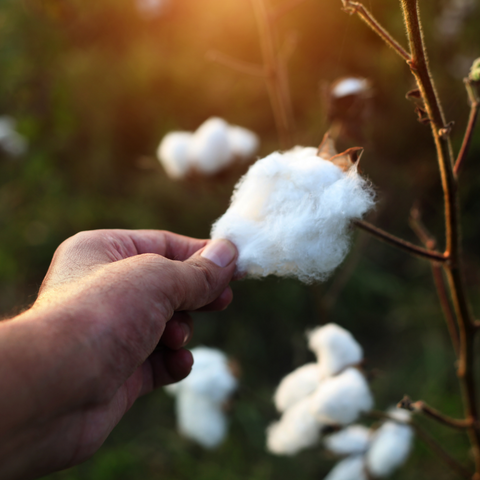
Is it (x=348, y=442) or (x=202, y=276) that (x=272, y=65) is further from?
(x=348, y=442)

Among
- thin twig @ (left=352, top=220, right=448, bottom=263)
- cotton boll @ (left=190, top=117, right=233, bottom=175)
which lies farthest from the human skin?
cotton boll @ (left=190, top=117, right=233, bottom=175)

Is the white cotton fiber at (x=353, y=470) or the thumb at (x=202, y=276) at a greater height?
the thumb at (x=202, y=276)

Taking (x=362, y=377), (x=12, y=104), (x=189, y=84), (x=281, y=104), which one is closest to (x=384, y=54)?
(x=189, y=84)

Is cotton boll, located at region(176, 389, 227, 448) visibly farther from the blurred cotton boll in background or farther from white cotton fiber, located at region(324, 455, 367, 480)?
the blurred cotton boll in background

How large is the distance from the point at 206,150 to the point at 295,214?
0.64m

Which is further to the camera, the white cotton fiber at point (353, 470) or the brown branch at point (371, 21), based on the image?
the white cotton fiber at point (353, 470)

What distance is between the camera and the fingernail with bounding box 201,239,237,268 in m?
0.47

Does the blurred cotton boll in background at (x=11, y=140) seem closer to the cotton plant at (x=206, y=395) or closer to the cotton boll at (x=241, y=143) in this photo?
the cotton boll at (x=241, y=143)

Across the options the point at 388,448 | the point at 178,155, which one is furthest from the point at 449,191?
the point at 178,155

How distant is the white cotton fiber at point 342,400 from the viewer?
544mm

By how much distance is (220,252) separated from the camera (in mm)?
472

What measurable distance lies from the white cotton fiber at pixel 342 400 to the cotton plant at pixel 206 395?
326 millimetres

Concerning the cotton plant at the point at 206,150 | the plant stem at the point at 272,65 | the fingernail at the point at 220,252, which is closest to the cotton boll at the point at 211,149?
the cotton plant at the point at 206,150

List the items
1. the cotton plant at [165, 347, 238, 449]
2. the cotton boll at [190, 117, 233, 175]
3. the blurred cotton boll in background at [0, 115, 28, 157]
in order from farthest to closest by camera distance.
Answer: the blurred cotton boll in background at [0, 115, 28, 157] → the cotton boll at [190, 117, 233, 175] → the cotton plant at [165, 347, 238, 449]
